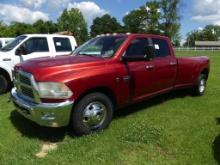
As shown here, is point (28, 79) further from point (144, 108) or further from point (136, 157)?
point (144, 108)

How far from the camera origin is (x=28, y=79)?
591 centimetres

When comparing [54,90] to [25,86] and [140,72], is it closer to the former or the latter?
[25,86]

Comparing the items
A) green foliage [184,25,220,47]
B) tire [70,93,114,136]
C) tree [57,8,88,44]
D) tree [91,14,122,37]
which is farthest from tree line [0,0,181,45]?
tire [70,93,114,136]

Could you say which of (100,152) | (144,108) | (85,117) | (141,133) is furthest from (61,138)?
(144,108)

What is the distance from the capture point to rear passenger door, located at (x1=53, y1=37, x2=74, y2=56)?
11.8 m

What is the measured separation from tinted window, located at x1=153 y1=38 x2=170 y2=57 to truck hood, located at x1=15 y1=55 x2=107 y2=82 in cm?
189

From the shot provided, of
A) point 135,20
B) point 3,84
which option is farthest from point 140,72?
point 135,20

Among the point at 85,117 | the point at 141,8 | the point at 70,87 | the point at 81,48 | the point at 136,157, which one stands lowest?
the point at 136,157

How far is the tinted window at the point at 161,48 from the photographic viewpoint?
7895mm

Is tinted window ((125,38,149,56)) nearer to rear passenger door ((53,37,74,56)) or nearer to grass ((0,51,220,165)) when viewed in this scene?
grass ((0,51,220,165))

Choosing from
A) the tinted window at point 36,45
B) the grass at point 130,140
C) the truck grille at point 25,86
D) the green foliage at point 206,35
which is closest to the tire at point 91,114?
the grass at point 130,140

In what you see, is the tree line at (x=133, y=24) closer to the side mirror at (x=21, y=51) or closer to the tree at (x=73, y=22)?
the tree at (x=73, y=22)

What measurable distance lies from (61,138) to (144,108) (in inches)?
107

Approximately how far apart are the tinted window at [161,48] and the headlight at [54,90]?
2959 mm
